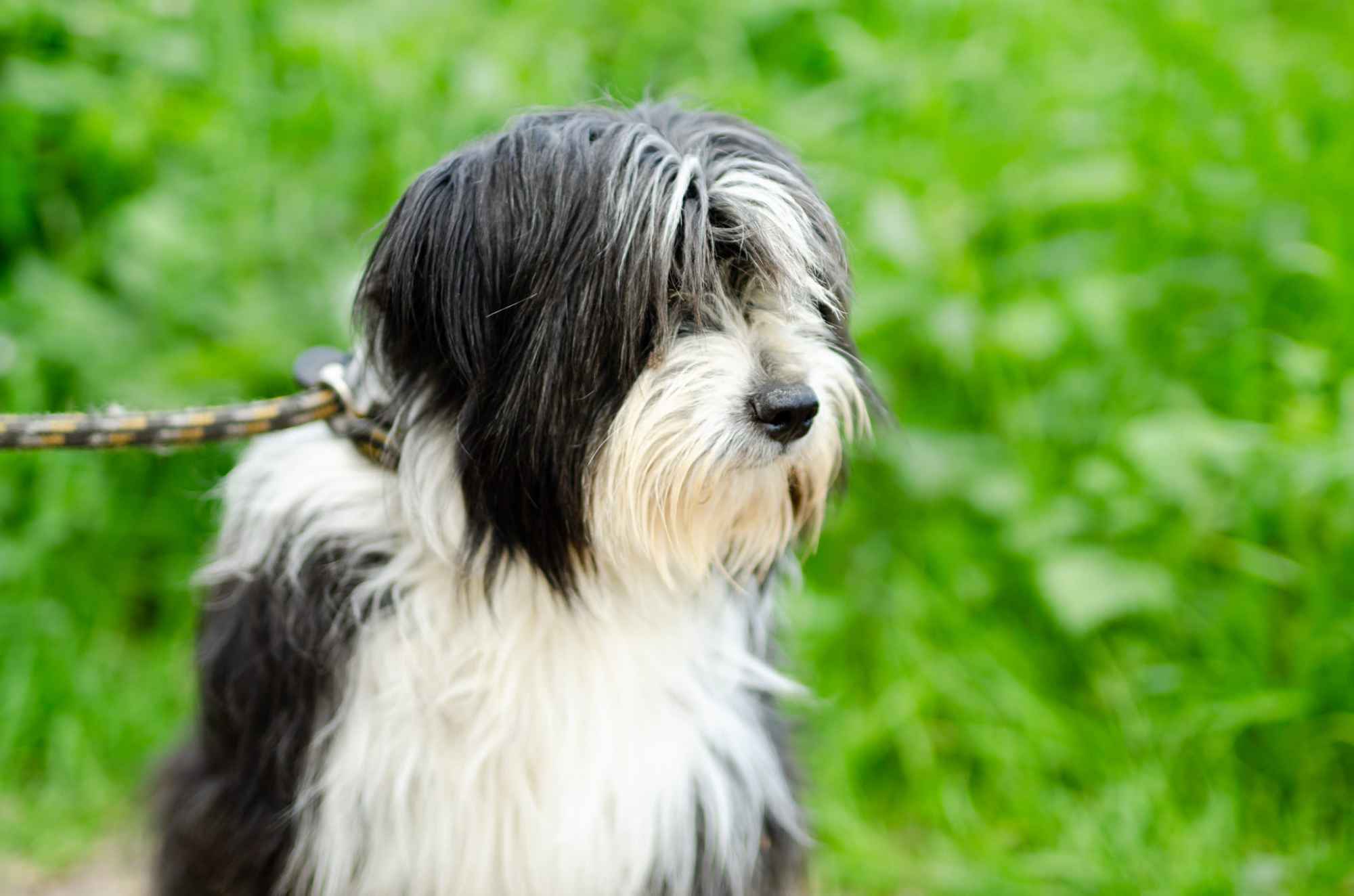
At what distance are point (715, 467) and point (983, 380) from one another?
170 centimetres


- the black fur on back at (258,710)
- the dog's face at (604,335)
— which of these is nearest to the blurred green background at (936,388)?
the black fur on back at (258,710)

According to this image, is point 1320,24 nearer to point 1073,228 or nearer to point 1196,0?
point 1196,0

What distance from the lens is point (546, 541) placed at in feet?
6.05

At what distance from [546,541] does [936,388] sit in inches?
69.3

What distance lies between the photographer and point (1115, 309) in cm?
323

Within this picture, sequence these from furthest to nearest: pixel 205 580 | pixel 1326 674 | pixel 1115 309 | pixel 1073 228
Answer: pixel 1073 228
pixel 1115 309
pixel 1326 674
pixel 205 580

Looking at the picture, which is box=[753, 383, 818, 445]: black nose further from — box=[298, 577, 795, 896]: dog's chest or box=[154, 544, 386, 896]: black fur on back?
box=[154, 544, 386, 896]: black fur on back

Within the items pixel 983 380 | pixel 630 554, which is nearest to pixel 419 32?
pixel 983 380

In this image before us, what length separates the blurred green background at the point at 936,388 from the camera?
115 inches

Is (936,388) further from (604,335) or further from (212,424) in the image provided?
(212,424)

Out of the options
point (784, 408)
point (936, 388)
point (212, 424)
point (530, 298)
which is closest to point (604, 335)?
point (530, 298)

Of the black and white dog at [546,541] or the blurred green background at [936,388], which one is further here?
the blurred green background at [936,388]

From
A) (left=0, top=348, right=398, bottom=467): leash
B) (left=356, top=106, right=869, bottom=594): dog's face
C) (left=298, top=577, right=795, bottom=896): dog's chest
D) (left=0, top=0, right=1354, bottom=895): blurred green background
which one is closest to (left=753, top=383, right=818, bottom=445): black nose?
(left=356, top=106, right=869, bottom=594): dog's face

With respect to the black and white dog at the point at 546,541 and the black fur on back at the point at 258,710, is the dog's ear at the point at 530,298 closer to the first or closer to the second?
the black and white dog at the point at 546,541
